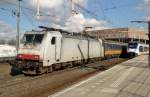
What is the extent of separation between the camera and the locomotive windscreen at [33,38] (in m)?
23.0

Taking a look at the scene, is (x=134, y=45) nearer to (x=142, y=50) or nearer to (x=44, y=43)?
(x=142, y=50)

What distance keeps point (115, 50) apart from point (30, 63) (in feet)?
104

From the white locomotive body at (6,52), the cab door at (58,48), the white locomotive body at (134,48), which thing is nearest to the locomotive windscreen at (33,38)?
the cab door at (58,48)

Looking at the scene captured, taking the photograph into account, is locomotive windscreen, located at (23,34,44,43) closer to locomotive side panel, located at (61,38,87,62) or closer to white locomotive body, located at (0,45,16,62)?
locomotive side panel, located at (61,38,87,62)

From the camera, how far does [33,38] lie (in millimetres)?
23344

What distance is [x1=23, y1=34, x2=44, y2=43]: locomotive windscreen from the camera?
23.0 m

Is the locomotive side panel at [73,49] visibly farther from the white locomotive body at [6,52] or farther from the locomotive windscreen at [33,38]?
the white locomotive body at [6,52]

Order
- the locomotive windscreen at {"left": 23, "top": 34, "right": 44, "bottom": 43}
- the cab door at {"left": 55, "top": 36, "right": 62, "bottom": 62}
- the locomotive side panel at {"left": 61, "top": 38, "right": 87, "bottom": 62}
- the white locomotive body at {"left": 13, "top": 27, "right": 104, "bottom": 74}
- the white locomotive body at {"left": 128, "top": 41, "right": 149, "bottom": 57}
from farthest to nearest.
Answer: the white locomotive body at {"left": 128, "top": 41, "right": 149, "bottom": 57}
the locomotive side panel at {"left": 61, "top": 38, "right": 87, "bottom": 62}
the cab door at {"left": 55, "top": 36, "right": 62, "bottom": 62}
the locomotive windscreen at {"left": 23, "top": 34, "right": 44, "bottom": 43}
the white locomotive body at {"left": 13, "top": 27, "right": 104, "bottom": 74}

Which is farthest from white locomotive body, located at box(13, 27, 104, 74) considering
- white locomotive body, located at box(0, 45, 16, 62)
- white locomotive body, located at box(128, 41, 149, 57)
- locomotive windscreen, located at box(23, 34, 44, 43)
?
white locomotive body, located at box(128, 41, 149, 57)

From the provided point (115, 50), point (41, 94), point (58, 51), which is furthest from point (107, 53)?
point (41, 94)

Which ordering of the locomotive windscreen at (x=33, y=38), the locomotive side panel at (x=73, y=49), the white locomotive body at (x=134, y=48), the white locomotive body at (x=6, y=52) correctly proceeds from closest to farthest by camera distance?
the locomotive windscreen at (x=33, y=38), the locomotive side panel at (x=73, y=49), the white locomotive body at (x=6, y=52), the white locomotive body at (x=134, y=48)

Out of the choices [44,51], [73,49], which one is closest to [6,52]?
[73,49]

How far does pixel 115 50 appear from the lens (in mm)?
52375

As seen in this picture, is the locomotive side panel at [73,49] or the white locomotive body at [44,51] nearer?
the white locomotive body at [44,51]
